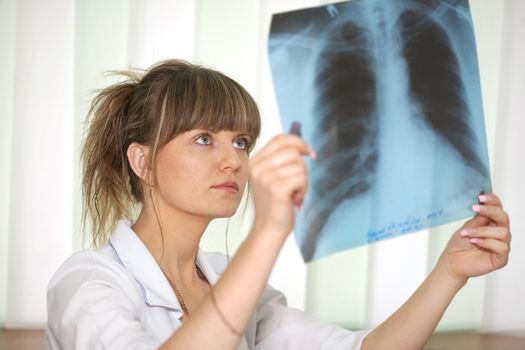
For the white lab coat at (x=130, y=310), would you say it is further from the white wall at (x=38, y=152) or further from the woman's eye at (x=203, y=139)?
the white wall at (x=38, y=152)

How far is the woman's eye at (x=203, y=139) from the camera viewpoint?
1.01m

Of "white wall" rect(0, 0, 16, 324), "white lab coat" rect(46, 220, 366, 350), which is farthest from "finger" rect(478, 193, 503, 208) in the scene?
"white wall" rect(0, 0, 16, 324)

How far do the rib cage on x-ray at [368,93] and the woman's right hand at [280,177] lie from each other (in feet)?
0.83

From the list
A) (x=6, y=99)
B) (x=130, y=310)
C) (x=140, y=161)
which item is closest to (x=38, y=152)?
(x=6, y=99)

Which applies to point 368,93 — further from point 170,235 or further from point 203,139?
point 170,235

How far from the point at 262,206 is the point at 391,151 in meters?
0.36

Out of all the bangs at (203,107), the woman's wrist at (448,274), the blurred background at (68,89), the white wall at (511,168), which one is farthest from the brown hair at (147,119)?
the white wall at (511,168)

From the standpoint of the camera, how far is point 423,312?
98cm

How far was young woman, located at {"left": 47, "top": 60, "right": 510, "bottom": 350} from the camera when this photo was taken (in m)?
0.87

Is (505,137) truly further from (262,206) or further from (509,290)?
(262,206)

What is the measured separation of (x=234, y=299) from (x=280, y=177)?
133 mm

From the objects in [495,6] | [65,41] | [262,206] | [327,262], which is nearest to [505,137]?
[495,6]

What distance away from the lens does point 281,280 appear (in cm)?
178

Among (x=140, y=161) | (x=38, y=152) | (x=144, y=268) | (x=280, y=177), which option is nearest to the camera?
(x=280, y=177)
